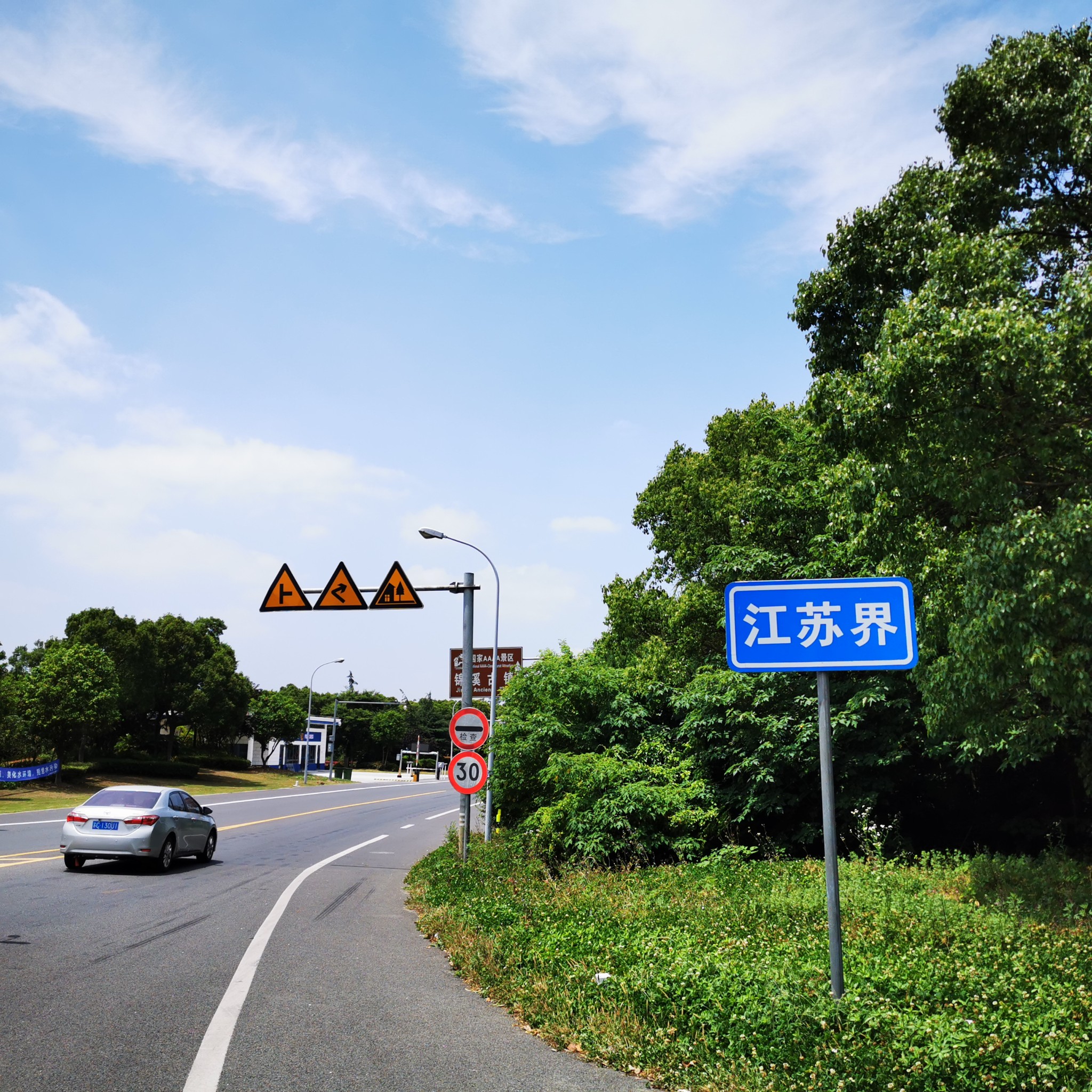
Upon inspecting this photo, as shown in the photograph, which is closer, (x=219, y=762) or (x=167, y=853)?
(x=167, y=853)

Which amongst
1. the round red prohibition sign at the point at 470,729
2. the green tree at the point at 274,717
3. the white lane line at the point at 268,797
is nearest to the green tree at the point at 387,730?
the green tree at the point at 274,717

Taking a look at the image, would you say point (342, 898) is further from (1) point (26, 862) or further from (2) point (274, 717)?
(2) point (274, 717)

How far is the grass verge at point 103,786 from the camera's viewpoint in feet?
102

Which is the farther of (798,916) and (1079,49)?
(1079,49)

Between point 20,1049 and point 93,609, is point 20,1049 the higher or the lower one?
the lower one

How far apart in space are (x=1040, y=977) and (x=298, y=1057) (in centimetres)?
520

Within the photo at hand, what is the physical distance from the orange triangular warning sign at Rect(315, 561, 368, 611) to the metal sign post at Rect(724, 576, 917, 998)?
1046 centimetres

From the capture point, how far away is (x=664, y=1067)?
5090 millimetres

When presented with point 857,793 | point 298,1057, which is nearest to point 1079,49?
point 857,793

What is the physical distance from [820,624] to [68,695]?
135 ft

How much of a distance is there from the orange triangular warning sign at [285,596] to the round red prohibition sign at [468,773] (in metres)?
3.96

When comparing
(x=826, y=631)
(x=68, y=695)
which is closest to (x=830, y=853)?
(x=826, y=631)

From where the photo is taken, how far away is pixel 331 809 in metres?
35.4

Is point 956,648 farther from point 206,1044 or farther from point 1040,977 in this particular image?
point 206,1044
